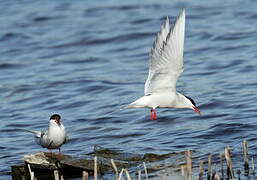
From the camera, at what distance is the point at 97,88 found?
44.3 feet

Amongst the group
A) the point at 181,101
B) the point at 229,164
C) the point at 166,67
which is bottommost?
the point at 229,164

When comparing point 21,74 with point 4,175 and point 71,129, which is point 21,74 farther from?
point 4,175

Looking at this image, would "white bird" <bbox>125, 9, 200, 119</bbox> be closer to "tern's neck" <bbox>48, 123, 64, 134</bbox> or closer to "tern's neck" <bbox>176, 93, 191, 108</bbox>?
"tern's neck" <bbox>176, 93, 191, 108</bbox>

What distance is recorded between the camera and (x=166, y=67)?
330 inches

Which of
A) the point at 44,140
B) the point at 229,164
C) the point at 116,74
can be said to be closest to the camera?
the point at 229,164

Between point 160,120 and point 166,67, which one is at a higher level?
point 166,67

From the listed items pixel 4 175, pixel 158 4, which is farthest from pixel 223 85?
pixel 158 4

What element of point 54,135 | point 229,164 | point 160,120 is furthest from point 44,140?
point 229,164

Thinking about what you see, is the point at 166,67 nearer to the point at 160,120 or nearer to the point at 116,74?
the point at 160,120

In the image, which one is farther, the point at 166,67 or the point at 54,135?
the point at 54,135

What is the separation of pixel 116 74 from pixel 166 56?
602 centimetres

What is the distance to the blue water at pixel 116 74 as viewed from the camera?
10.1 m

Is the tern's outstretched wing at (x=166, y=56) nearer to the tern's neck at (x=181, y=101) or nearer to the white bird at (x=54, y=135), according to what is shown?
the tern's neck at (x=181, y=101)

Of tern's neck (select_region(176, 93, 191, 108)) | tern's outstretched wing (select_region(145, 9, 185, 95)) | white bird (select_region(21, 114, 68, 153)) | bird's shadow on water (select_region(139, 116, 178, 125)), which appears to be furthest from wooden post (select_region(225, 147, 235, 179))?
bird's shadow on water (select_region(139, 116, 178, 125))
